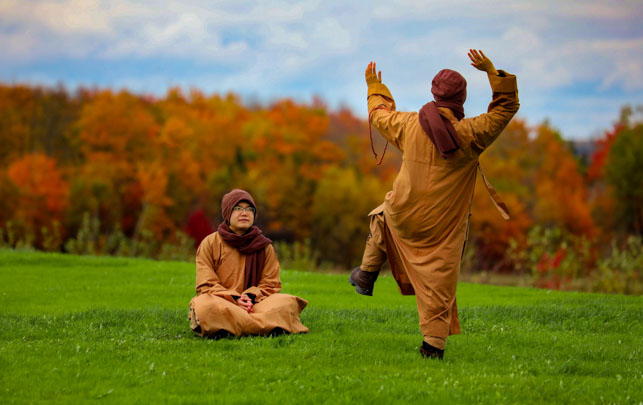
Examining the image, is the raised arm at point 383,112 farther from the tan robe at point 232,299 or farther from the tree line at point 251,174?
the tree line at point 251,174

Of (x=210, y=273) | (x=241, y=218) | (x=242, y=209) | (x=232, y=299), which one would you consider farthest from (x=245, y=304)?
(x=242, y=209)

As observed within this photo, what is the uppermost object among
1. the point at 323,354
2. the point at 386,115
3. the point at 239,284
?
the point at 386,115

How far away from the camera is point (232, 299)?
8219 mm

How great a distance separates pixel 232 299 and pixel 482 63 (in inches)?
151

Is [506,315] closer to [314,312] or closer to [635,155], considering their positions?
[314,312]

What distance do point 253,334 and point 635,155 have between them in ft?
174

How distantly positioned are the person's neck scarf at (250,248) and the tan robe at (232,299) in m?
0.06

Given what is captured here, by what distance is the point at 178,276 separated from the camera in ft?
46.2

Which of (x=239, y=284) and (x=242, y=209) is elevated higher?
(x=242, y=209)

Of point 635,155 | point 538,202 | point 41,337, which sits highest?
point 635,155

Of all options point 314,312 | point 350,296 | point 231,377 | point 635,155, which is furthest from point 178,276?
point 635,155

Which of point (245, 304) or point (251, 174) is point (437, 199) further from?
point (251, 174)

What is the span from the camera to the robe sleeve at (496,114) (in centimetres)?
677

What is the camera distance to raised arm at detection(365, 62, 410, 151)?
709cm
